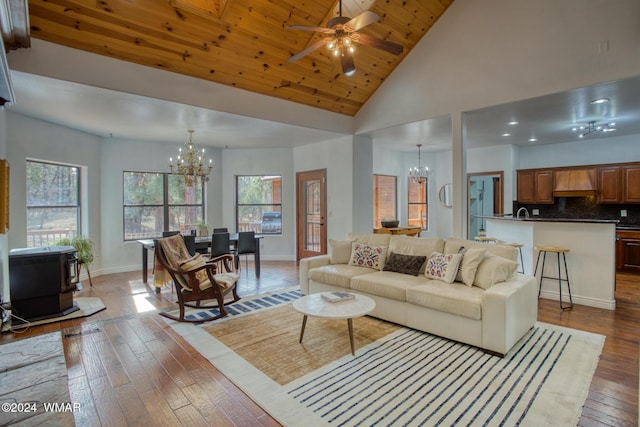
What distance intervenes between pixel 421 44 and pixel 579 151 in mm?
4788

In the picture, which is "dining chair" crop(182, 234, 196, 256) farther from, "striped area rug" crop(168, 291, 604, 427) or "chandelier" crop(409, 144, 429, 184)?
"chandelier" crop(409, 144, 429, 184)

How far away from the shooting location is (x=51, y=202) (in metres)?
5.68

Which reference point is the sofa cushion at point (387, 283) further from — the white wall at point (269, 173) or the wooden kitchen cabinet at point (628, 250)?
the wooden kitchen cabinet at point (628, 250)

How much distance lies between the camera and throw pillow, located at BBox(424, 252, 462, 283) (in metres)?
3.64

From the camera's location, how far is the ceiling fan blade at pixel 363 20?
113 inches

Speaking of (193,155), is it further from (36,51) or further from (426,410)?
(426,410)

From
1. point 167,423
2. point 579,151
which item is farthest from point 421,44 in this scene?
point 167,423

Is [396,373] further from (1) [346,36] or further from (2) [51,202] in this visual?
(2) [51,202]

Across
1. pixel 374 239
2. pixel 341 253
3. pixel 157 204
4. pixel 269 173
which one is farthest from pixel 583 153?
pixel 157 204

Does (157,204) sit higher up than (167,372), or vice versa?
(157,204)

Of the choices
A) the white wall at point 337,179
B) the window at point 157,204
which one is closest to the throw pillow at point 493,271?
the white wall at point 337,179

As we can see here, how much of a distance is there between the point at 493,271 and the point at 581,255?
2076mm

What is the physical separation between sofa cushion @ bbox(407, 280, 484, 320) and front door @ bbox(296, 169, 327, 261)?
154 inches

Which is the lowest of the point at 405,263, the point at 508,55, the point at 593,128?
the point at 405,263
